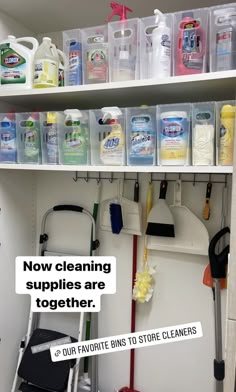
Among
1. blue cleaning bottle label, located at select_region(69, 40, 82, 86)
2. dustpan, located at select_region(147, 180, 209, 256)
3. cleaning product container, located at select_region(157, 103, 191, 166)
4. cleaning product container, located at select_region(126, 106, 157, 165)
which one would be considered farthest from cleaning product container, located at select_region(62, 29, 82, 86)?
dustpan, located at select_region(147, 180, 209, 256)

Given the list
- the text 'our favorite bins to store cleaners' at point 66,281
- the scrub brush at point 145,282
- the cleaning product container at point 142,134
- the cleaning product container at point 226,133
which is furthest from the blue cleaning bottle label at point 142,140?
the text 'our favorite bins to store cleaners' at point 66,281

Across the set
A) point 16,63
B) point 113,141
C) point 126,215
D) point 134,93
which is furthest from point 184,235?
point 16,63

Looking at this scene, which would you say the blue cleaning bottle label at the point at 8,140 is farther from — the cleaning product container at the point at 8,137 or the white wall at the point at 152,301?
the white wall at the point at 152,301

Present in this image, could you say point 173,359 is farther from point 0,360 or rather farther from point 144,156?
point 144,156

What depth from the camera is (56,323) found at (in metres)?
1.81

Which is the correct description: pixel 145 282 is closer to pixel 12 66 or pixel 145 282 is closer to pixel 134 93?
pixel 134 93

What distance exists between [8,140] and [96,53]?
0.52 m

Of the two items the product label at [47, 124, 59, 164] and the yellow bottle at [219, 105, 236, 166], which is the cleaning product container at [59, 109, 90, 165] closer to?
the product label at [47, 124, 59, 164]

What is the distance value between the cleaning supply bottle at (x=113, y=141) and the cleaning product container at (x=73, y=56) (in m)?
0.18

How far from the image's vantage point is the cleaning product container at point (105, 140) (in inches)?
49.5

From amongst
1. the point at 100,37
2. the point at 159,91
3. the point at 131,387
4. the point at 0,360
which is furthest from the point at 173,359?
the point at 100,37

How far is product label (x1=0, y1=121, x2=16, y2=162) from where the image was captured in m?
1.42

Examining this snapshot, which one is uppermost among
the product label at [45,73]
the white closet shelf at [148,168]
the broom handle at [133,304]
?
the product label at [45,73]

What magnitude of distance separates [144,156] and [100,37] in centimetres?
47
